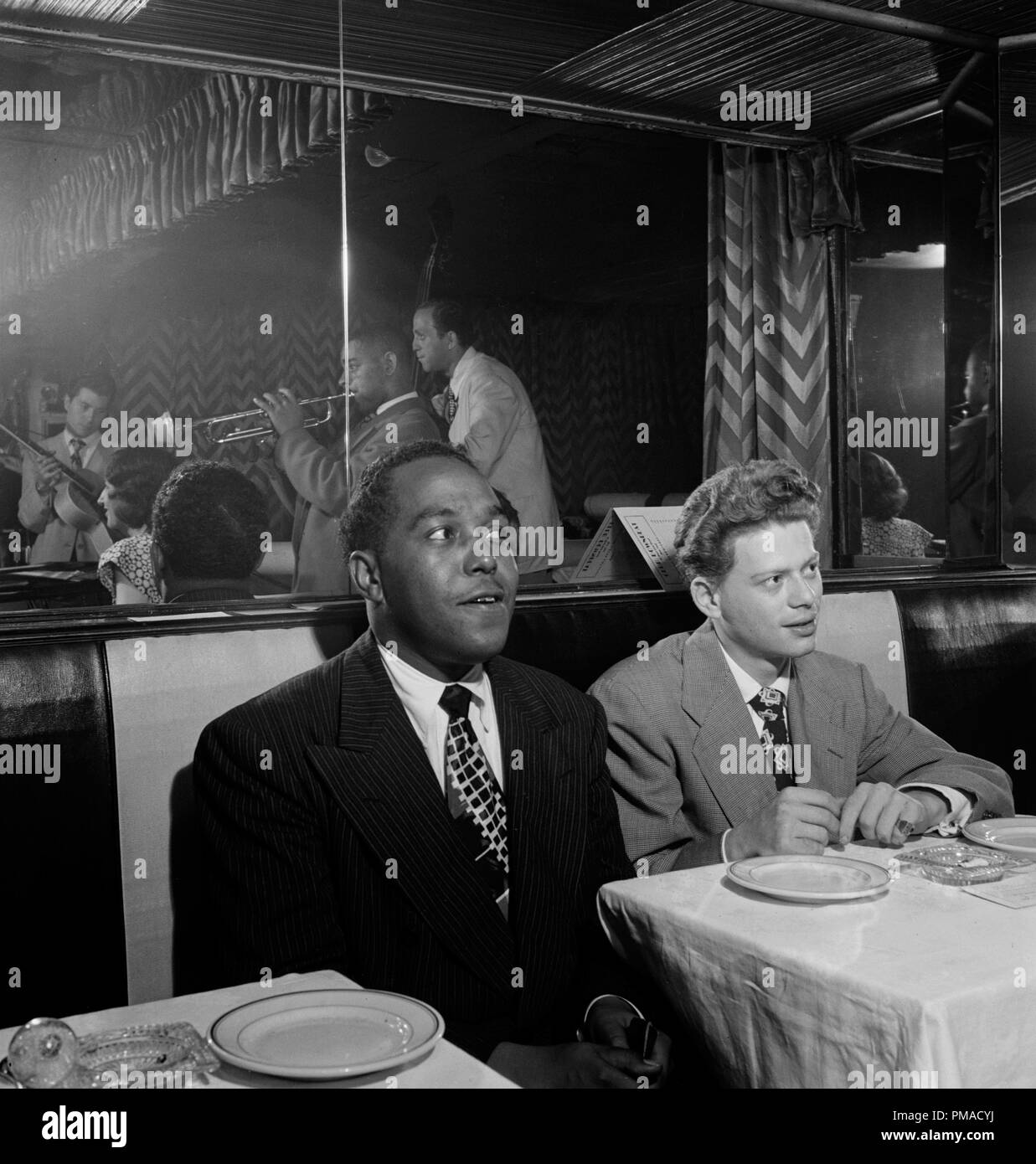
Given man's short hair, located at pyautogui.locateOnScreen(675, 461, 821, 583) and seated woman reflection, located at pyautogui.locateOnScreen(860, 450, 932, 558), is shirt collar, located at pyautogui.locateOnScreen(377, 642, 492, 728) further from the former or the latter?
seated woman reflection, located at pyautogui.locateOnScreen(860, 450, 932, 558)

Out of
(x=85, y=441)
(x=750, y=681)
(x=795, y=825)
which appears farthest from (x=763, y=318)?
(x=795, y=825)

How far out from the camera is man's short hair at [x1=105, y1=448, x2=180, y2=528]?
4926 millimetres

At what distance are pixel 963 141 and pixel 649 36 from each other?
112 centimetres

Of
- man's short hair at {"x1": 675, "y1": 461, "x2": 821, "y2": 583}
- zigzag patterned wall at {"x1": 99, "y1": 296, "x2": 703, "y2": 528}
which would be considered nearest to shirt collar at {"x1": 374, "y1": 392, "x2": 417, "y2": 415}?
zigzag patterned wall at {"x1": 99, "y1": 296, "x2": 703, "y2": 528}

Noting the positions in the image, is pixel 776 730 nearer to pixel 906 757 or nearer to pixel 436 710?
pixel 906 757

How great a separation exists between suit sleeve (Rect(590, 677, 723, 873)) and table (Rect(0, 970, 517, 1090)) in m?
0.84

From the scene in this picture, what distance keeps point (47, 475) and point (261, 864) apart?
12.0ft

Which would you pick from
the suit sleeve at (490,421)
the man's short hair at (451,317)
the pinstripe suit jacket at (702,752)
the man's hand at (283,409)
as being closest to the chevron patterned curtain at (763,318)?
the suit sleeve at (490,421)

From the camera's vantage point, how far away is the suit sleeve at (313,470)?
4.68 meters

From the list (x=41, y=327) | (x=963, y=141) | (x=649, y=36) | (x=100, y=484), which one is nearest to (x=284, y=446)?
(x=100, y=484)

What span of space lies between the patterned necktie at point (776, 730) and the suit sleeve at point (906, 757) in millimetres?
179

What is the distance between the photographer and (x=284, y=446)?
16.6 ft

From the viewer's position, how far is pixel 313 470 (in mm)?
A: 4820

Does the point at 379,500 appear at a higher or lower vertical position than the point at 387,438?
lower
